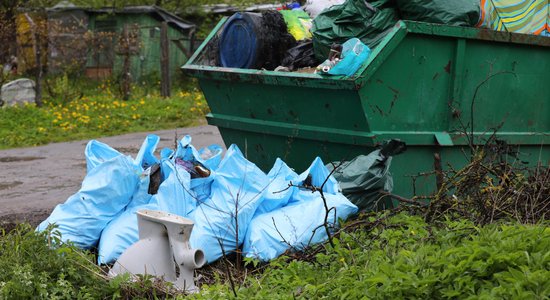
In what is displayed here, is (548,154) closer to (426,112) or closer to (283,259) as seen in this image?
(426,112)

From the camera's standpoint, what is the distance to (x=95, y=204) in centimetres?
501

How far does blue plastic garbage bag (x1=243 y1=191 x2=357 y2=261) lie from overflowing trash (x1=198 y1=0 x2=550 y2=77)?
92 cm

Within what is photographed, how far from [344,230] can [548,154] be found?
2.84m

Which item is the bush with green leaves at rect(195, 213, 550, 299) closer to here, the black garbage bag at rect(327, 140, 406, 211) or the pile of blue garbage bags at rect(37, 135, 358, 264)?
the pile of blue garbage bags at rect(37, 135, 358, 264)

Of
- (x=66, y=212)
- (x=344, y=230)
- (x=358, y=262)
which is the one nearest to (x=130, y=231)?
(x=66, y=212)

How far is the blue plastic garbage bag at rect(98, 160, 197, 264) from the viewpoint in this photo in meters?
4.79

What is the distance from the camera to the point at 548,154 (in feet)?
21.4

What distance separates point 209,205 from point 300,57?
65.6 inches

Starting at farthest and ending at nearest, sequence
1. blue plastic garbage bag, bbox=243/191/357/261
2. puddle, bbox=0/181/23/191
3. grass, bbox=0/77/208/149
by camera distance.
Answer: grass, bbox=0/77/208/149 < puddle, bbox=0/181/23/191 < blue plastic garbage bag, bbox=243/191/357/261

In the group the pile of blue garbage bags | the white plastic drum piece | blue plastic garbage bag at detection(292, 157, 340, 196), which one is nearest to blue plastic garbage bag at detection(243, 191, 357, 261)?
the pile of blue garbage bags

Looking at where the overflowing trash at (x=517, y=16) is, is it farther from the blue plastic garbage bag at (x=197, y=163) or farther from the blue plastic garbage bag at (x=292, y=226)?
the blue plastic garbage bag at (x=197, y=163)

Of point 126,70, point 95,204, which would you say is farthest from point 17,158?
point 126,70

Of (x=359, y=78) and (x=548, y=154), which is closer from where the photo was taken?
(x=359, y=78)

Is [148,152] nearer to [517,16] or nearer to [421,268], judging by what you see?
[421,268]
